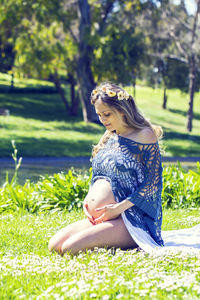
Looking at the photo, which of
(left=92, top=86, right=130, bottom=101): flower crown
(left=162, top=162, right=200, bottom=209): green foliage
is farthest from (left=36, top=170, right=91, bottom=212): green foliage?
(left=92, top=86, right=130, bottom=101): flower crown

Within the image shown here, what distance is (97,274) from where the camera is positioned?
3.33 metres

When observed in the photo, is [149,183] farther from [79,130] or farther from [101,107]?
[79,130]

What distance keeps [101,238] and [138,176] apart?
656 mm

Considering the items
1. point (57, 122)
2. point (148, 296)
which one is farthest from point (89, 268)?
point (57, 122)

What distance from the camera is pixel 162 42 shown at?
29.8 meters

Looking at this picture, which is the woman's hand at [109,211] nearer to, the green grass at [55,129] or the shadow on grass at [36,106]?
the green grass at [55,129]

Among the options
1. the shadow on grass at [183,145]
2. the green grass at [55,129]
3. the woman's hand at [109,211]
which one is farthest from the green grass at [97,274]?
the shadow on grass at [183,145]

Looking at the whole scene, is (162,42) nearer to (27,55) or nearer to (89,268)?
(27,55)

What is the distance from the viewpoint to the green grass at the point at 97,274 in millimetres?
2842

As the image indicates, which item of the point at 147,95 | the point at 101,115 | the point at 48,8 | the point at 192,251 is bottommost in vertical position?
the point at 147,95

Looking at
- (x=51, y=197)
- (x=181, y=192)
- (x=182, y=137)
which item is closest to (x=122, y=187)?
(x=51, y=197)

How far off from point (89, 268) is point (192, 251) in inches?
39.3

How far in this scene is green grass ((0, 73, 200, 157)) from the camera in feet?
58.8

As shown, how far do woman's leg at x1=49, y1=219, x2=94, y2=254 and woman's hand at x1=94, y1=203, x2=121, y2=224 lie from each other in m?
0.24
